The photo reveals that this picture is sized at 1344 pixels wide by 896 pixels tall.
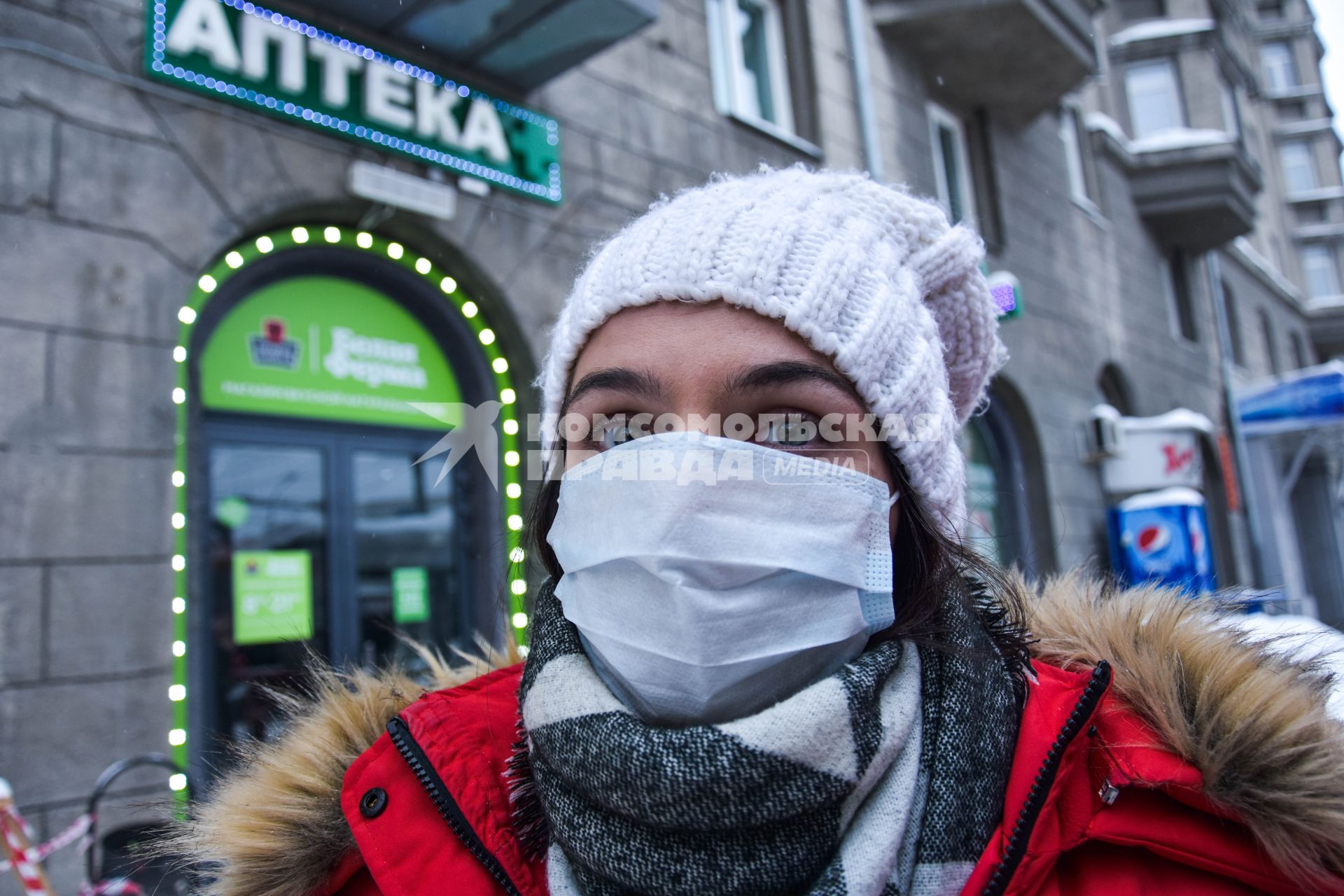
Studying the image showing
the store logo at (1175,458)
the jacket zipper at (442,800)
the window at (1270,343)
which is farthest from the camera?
the window at (1270,343)

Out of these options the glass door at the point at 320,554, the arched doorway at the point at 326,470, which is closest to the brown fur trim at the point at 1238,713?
the arched doorway at the point at 326,470

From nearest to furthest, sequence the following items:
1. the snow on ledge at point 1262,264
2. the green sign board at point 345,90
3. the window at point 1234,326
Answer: the green sign board at point 345,90, the window at point 1234,326, the snow on ledge at point 1262,264

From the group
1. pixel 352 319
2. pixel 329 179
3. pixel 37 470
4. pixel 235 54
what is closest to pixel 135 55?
pixel 235 54

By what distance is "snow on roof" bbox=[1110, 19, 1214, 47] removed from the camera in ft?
49.1

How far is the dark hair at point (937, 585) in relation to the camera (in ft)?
4.24

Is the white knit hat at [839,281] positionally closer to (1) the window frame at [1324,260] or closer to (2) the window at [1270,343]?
(2) the window at [1270,343]

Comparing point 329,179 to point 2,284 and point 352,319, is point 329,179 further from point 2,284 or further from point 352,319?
point 2,284

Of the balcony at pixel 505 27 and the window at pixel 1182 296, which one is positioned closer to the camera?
the balcony at pixel 505 27

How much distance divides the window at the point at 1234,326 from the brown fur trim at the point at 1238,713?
18.5m

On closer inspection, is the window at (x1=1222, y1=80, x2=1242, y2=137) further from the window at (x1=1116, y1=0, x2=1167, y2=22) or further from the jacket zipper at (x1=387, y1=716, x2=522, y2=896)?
the jacket zipper at (x1=387, y1=716, x2=522, y2=896)

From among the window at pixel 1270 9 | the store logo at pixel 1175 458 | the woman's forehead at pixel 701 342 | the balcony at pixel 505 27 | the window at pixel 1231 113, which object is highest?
the window at pixel 1270 9

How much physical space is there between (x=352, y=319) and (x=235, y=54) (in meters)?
1.32

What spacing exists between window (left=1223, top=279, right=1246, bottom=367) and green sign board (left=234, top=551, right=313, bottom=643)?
57.7 ft

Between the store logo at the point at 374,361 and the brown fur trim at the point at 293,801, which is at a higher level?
the store logo at the point at 374,361
